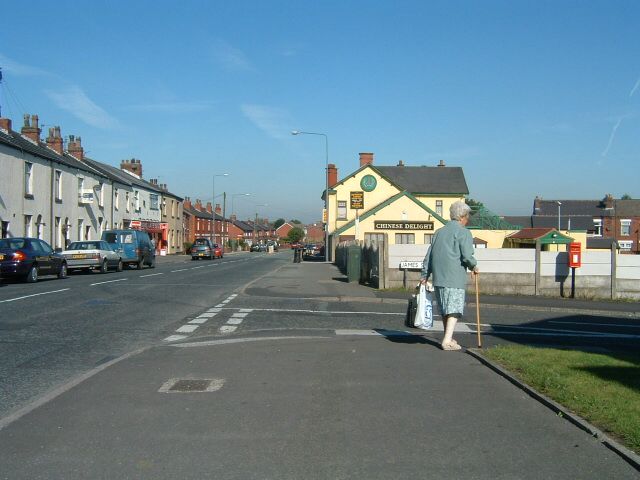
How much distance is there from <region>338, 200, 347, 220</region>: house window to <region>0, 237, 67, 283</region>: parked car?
3457cm

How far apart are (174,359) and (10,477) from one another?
14.0ft

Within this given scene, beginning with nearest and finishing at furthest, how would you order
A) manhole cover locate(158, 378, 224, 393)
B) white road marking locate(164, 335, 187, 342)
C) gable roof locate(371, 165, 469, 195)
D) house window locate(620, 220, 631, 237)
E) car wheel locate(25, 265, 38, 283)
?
A: 1. manhole cover locate(158, 378, 224, 393)
2. white road marking locate(164, 335, 187, 342)
3. car wheel locate(25, 265, 38, 283)
4. gable roof locate(371, 165, 469, 195)
5. house window locate(620, 220, 631, 237)

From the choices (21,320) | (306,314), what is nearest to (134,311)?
(21,320)

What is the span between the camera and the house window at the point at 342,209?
57.8 m

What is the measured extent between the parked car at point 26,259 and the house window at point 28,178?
11.7m

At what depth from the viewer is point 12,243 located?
2336cm

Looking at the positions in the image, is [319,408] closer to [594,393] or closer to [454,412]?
[454,412]

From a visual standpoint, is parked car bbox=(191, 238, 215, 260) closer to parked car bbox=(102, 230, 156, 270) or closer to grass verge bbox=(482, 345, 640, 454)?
parked car bbox=(102, 230, 156, 270)

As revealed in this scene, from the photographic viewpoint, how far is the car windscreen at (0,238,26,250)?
23.0 metres

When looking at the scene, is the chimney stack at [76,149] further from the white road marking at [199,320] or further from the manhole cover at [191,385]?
the manhole cover at [191,385]

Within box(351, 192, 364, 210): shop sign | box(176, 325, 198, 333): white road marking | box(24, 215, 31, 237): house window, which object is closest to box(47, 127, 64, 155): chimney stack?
box(24, 215, 31, 237): house window

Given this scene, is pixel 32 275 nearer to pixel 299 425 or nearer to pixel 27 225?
pixel 27 225

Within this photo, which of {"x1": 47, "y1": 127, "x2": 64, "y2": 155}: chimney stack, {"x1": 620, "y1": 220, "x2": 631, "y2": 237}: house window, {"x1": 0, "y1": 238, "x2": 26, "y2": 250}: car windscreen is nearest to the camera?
{"x1": 0, "y1": 238, "x2": 26, "y2": 250}: car windscreen

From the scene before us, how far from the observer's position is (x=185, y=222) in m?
79.6
